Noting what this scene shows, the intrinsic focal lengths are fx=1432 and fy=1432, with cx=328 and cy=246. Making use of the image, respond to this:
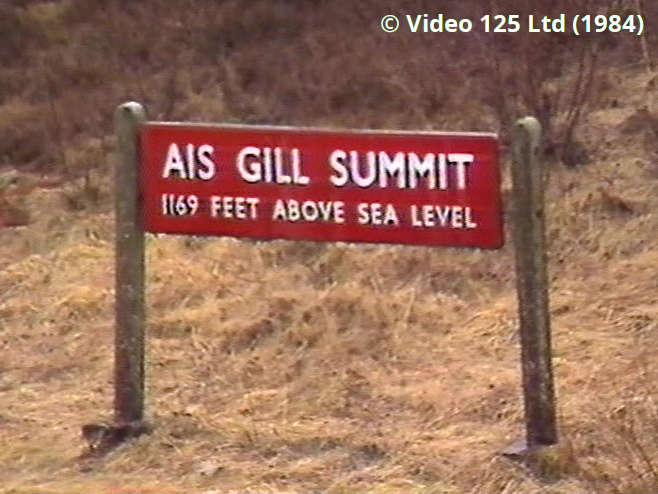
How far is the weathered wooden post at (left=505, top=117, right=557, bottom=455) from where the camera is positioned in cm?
460

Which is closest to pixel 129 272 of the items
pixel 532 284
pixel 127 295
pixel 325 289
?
pixel 127 295

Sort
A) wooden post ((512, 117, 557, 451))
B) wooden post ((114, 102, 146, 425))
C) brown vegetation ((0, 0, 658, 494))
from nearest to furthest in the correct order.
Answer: wooden post ((512, 117, 557, 451)), brown vegetation ((0, 0, 658, 494)), wooden post ((114, 102, 146, 425))

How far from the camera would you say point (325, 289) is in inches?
274

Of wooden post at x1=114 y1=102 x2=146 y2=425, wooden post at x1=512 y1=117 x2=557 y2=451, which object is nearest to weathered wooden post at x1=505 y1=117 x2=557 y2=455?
wooden post at x1=512 y1=117 x2=557 y2=451

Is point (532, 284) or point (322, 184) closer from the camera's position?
point (532, 284)

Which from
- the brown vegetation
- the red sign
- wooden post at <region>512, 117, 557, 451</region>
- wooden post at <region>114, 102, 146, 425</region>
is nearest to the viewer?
wooden post at <region>512, 117, 557, 451</region>

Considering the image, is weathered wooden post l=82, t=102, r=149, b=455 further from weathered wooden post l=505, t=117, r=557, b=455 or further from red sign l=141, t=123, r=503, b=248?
weathered wooden post l=505, t=117, r=557, b=455

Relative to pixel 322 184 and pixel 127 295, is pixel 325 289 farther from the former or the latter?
pixel 322 184

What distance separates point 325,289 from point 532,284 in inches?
95.6

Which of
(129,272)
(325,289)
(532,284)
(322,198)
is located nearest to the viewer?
(532,284)

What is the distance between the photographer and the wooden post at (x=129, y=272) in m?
5.11

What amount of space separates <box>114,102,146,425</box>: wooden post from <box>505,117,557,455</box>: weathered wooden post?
4.51 feet

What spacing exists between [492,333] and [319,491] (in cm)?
176

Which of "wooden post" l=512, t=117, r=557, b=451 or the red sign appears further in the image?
the red sign
